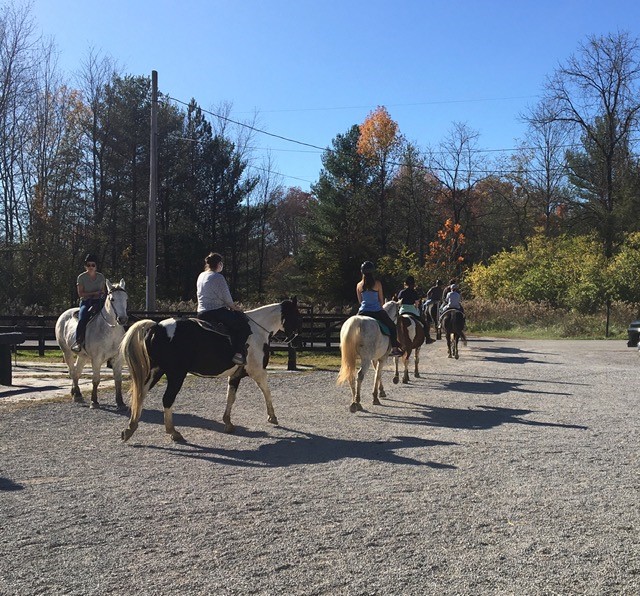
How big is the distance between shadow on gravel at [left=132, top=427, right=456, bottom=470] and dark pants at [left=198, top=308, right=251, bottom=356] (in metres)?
1.35

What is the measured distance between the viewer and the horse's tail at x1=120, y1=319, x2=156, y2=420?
7578mm

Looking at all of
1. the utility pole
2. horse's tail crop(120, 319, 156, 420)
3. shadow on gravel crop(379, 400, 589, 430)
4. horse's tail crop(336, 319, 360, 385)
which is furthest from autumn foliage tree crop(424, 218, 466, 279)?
horse's tail crop(120, 319, 156, 420)

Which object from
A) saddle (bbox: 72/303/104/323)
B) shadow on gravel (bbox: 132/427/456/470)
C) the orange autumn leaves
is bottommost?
shadow on gravel (bbox: 132/427/456/470)

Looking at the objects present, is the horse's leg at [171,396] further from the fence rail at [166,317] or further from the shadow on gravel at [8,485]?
the fence rail at [166,317]

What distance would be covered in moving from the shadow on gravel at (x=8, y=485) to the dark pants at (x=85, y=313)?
4.42m

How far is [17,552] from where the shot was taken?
13.9ft

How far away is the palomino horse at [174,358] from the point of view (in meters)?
7.61

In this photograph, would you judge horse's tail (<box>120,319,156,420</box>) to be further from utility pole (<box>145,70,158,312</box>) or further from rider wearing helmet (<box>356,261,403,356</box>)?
utility pole (<box>145,70,158,312</box>)

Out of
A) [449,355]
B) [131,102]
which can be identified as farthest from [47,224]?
[449,355]

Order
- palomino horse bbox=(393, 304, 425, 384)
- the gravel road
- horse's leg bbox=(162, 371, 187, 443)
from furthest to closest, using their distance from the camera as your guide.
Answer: palomino horse bbox=(393, 304, 425, 384) → horse's leg bbox=(162, 371, 187, 443) → the gravel road

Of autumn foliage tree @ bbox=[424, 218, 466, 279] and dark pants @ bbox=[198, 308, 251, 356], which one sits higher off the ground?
autumn foliage tree @ bbox=[424, 218, 466, 279]

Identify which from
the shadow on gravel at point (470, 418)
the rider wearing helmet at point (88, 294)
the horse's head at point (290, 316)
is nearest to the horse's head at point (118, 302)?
the rider wearing helmet at point (88, 294)

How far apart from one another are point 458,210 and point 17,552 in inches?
1838

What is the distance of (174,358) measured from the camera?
785 centimetres
